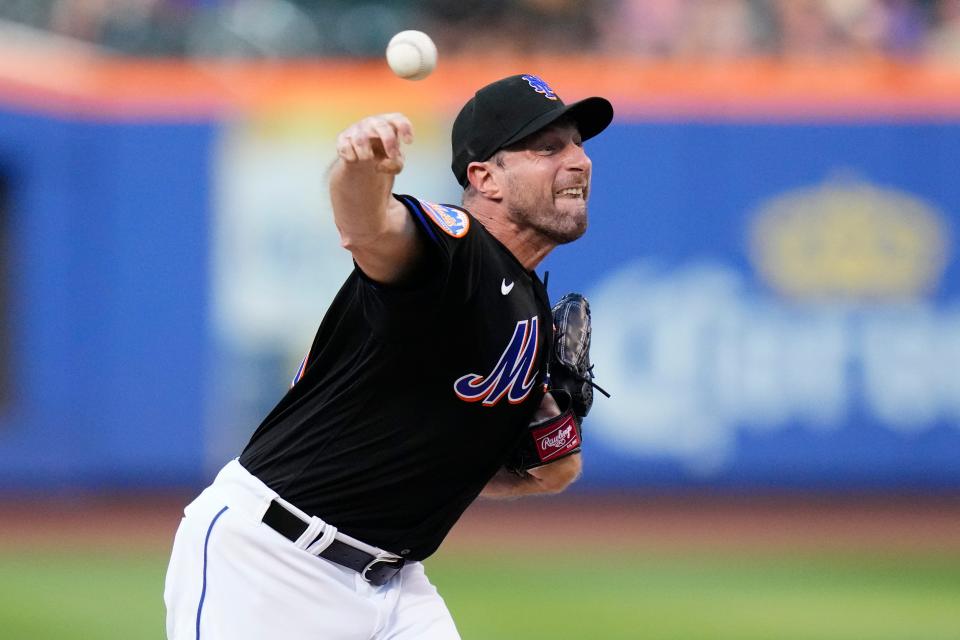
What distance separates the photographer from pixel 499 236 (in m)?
3.95

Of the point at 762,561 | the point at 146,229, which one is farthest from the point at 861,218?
the point at 146,229

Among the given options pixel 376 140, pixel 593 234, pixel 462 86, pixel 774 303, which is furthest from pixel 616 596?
pixel 376 140

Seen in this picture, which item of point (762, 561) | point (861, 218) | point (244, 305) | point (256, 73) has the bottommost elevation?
point (762, 561)

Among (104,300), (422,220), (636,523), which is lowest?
(636,523)

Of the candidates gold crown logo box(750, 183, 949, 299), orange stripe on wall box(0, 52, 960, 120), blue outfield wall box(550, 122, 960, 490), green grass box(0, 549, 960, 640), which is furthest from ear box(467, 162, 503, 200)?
gold crown logo box(750, 183, 949, 299)

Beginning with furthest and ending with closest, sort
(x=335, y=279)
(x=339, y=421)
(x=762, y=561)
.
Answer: (x=335, y=279) < (x=762, y=561) < (x=339, y=421)

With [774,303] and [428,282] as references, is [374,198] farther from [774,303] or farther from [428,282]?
[774,303]

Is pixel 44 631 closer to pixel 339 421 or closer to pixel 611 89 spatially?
pixel 339 421

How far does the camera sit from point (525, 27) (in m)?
12.8

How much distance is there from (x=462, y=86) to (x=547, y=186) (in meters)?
8.76

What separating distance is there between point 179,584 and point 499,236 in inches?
49.9

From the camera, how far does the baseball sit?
11.0 ft

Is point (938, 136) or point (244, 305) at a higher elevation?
point (938, 136)

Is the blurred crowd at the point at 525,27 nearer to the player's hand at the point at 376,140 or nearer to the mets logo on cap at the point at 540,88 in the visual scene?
the mets logo on cap at the point at 540,88
